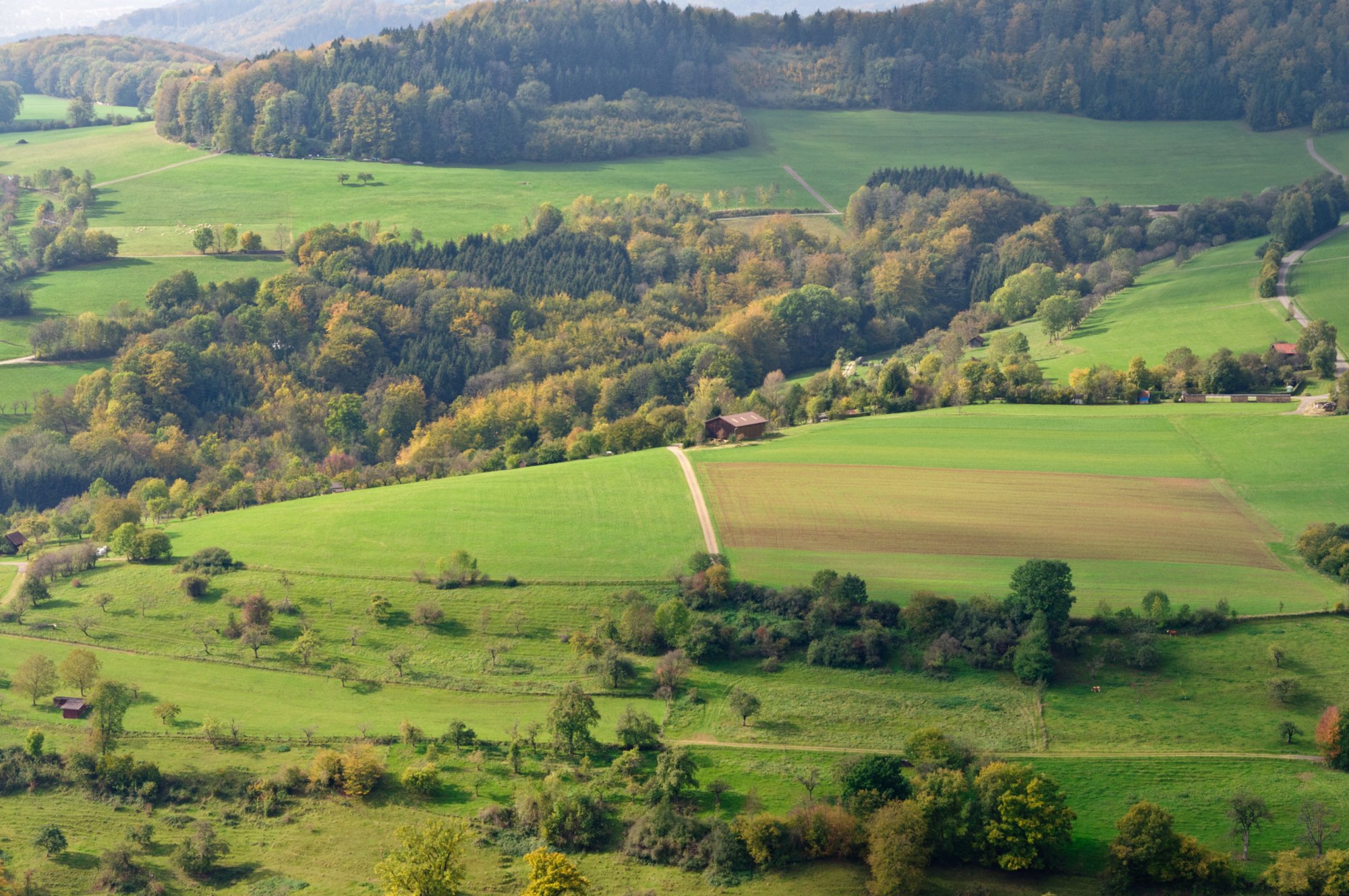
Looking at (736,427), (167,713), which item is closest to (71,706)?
(167,713)

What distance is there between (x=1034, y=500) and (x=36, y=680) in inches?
2611

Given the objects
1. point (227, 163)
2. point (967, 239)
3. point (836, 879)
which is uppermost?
point (227, 163)

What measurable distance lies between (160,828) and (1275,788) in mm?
55050

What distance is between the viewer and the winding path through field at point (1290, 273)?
118 meters

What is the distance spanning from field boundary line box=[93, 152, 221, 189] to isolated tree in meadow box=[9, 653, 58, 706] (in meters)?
131

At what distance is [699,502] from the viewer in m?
92.9

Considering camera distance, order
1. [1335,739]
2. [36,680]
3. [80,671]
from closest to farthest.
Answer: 1. [1335,739]
2. [80,671]
3. [36,680]

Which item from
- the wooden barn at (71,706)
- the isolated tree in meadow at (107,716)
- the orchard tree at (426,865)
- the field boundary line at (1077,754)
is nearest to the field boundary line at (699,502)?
the field boundary line at (1077,754)

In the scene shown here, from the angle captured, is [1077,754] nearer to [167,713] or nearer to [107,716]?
[167,713]

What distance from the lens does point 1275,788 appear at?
61.5 meters

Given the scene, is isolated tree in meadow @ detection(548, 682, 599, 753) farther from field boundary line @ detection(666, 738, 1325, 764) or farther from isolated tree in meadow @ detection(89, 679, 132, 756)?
isolated tree in meadow @ detection(89, 679, 132, 756)

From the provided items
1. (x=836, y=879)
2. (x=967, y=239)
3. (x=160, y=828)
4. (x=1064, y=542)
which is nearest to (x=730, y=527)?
(x=1064, y=542)

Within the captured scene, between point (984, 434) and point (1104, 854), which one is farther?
point (984, 434)

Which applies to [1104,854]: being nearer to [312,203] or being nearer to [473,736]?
[473,736]
